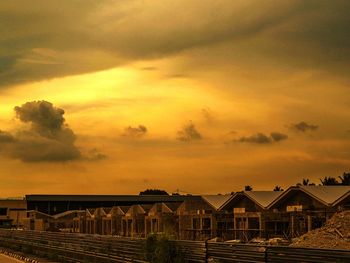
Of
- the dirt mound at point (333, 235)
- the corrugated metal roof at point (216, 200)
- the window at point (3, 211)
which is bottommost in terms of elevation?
the window at point (3, 211)

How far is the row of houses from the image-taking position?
51.5 meters

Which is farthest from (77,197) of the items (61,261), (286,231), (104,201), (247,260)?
(247,260)

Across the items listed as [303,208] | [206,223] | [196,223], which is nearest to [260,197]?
[206,223]

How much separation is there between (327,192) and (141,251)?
33941 millimetres

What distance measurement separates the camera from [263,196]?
6278 cm

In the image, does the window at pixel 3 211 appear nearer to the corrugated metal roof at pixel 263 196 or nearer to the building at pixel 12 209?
the building at pixel 12 209

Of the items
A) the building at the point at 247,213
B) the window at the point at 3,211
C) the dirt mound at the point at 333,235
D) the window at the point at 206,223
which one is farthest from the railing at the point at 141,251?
the window at the point at 3,211

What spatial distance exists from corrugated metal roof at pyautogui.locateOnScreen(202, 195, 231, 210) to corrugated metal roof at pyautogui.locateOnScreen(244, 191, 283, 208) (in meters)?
3.63

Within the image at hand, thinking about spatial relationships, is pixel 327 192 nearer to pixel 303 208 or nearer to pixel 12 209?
pixel 303 208

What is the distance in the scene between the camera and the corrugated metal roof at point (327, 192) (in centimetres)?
5166

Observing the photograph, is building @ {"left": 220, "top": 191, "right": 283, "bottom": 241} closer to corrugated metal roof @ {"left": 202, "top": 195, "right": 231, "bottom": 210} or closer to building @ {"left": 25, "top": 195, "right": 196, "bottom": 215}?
corrugated metal roof @ {"left": 202, "top": 195, "right": 231, "bottom": 210}

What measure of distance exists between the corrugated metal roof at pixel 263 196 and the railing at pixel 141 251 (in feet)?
74.3

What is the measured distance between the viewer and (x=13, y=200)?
493 ft

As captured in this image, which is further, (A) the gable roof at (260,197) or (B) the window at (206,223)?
(B) the window at (206,223)
